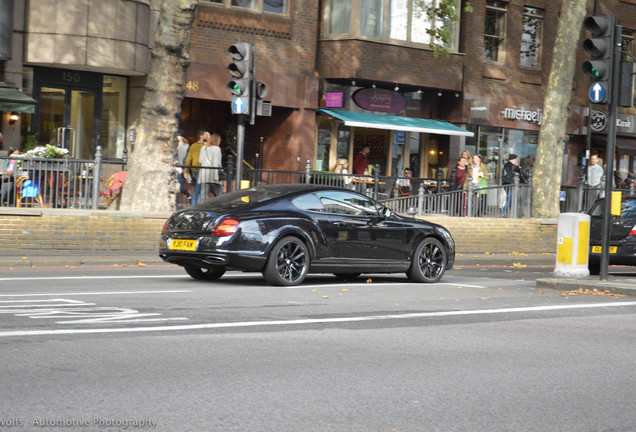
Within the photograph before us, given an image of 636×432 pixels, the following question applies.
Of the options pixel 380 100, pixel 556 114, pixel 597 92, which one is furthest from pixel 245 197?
pixel 380 100

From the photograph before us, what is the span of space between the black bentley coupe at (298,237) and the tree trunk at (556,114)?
10.4m

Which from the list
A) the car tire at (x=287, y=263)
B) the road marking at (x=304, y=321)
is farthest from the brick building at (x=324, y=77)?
the road marking at (x=304, y=321)

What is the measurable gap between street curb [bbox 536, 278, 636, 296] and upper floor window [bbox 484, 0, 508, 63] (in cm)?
1875

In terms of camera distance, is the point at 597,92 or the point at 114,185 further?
the point at 114,185

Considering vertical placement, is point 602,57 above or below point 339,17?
below

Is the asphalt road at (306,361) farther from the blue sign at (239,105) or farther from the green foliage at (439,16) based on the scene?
the green foliage at (439,16)

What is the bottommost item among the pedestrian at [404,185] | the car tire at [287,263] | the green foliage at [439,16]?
the car tire at [287,263]

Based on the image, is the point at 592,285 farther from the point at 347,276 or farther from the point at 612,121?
the point at 347,276

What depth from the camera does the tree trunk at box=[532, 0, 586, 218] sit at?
2459 centimetres

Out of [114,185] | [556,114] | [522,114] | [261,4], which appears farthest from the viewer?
[522,114]

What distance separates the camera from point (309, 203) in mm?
13539

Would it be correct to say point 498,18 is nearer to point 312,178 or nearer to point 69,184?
point 312,178

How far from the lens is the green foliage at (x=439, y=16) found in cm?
2392

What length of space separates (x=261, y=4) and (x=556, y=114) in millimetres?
8343
